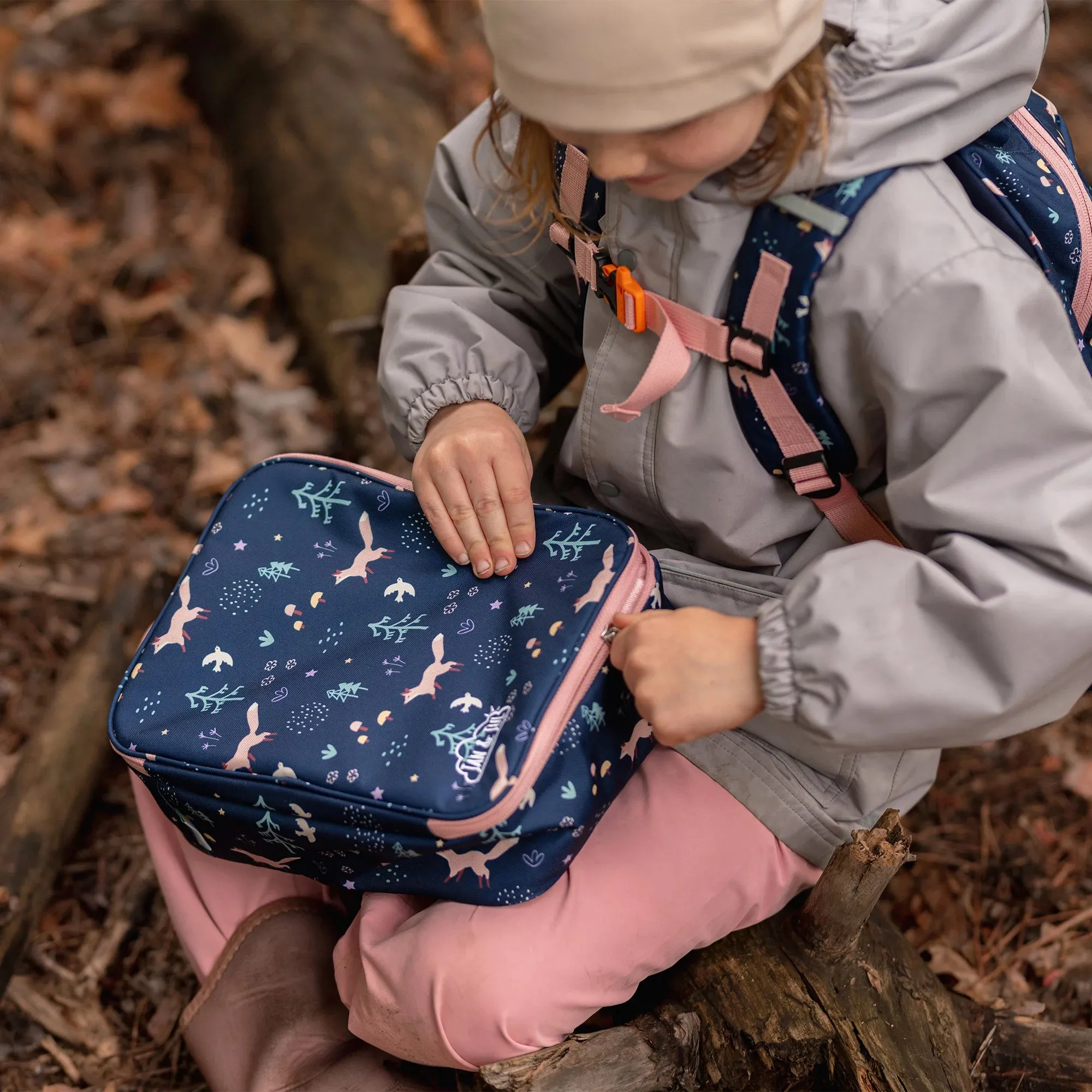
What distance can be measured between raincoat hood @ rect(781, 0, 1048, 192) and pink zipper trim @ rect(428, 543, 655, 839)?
524 millimetres

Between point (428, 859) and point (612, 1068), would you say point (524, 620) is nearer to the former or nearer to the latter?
point (428, 859)

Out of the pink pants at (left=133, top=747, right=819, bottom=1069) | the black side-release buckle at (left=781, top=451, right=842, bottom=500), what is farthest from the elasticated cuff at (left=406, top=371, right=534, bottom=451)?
the pink pants at (left=133, top=747, right=819, bottom=1069)

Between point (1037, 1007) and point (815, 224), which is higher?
point (815, 224)

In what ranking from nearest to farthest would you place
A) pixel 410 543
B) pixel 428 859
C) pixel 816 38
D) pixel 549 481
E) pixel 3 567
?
pixel 816 38 → pixel 428 859 → pixel 410 543 → pixel 549 481 → pixel 3 567

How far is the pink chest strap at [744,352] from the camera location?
1323 mm

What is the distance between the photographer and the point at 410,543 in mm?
1608

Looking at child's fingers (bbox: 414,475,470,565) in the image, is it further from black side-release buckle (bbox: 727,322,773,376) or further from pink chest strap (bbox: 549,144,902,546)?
black side-release buckle (bbox: 727,322,773,376)

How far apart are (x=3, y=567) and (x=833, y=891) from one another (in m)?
2.05

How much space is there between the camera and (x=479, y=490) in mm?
1563

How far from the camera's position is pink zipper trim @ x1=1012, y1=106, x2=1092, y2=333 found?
1328 mm

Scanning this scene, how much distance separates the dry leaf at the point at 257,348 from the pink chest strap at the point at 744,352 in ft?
5.50

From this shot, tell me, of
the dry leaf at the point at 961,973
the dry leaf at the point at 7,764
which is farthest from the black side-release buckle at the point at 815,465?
the dry leaf at the point at 7,764

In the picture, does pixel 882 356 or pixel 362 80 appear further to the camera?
pixel 362 80

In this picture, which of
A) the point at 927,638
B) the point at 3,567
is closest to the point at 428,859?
the point at 927,638
